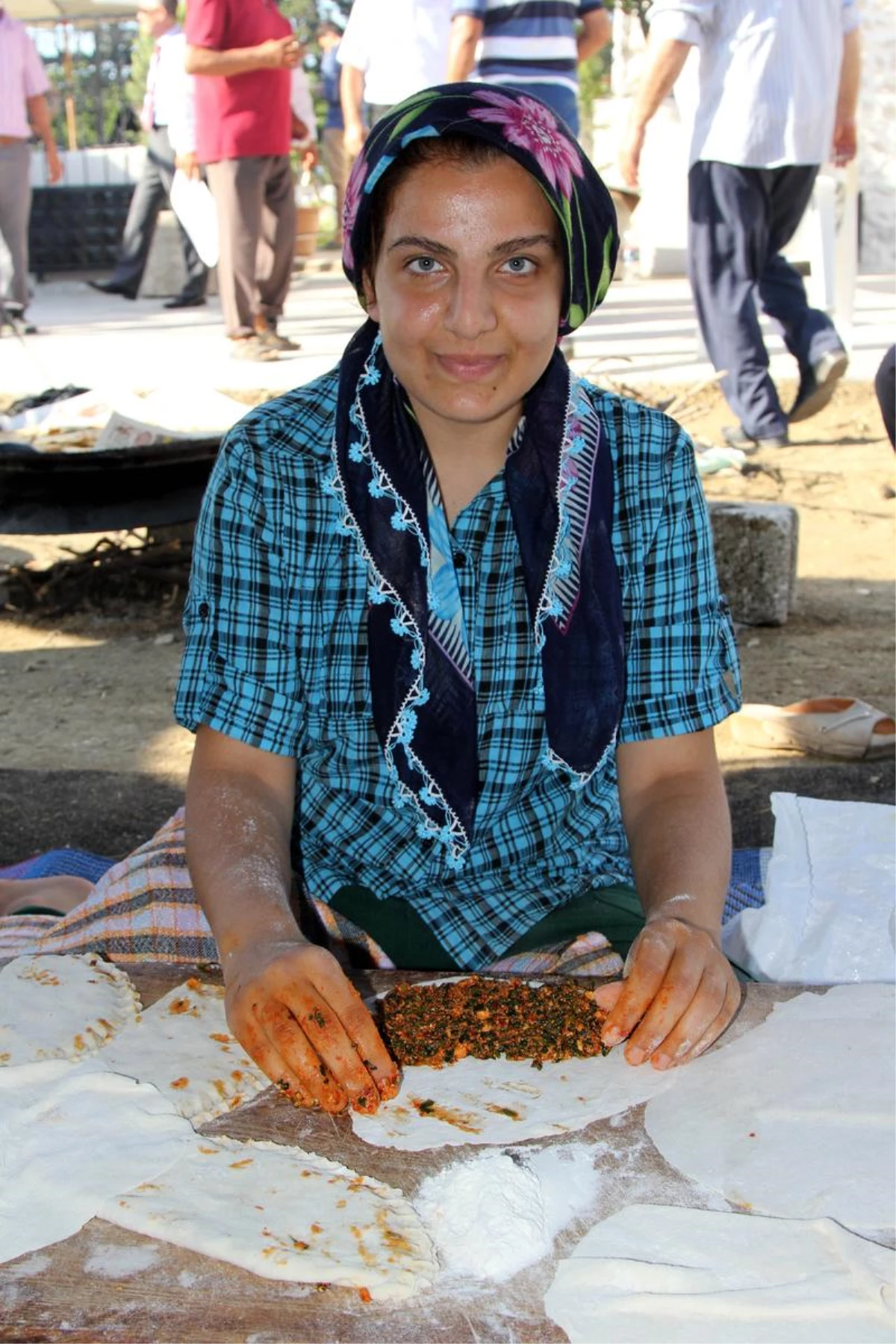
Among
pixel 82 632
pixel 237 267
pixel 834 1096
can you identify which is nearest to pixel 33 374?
pixel 237 267

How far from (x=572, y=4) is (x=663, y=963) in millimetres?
5321

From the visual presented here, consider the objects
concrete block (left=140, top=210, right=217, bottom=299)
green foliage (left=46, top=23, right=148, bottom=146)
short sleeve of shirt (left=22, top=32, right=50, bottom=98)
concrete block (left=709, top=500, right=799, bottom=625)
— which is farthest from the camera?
green foliage (left=46, top=23, right=148, bottom=146)

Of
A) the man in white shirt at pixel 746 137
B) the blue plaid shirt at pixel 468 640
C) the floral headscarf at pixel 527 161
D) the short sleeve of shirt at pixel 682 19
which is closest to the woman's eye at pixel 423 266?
the floral headscarf at pixel 527 161

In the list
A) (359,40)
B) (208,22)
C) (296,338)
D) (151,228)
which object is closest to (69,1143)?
(208,22)

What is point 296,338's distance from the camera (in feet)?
29.1

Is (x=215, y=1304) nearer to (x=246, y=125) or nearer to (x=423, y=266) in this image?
(x=423, y=266)

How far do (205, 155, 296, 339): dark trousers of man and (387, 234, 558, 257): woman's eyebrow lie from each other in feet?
17.8

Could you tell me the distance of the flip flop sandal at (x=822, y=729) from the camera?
357 cm

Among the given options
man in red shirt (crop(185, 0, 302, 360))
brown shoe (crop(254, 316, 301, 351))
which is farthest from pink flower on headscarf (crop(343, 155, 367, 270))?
brown shoe (crop(254, 316, 301, 351))

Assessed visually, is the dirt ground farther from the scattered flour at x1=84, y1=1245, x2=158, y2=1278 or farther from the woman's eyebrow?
the scattered flour at x1=84, y1=1245, x2=158, y2=1278

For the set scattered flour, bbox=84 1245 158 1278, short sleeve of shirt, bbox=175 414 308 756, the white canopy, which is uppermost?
the white canopy

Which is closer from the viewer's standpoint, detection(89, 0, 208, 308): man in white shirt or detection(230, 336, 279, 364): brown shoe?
detection(89, 0, 208, 308): man in white shirt

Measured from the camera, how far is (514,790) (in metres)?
1.89

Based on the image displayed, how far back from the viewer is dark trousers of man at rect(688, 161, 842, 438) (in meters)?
5.84
